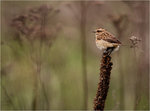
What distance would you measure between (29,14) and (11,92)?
1824 millimetres

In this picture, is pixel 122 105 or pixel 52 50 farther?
pixel 52 50

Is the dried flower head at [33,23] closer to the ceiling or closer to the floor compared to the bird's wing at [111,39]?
closer to the ceiling

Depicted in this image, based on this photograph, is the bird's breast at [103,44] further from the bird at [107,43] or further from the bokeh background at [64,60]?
the bokeh background at [64,60]

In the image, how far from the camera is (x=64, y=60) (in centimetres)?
1099

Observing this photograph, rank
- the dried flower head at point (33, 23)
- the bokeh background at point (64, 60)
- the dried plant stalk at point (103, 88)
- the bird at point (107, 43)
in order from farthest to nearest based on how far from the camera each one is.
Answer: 1. the bokeh background at point (64, 60)
2. the dried flower head at point (33, 23)
3. the bird at point (107, 43)
4. the dried plant stalk at point (103, 88)

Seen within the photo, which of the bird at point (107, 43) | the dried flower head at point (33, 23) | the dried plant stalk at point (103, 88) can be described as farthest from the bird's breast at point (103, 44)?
the dried flower head at point (33, 23)

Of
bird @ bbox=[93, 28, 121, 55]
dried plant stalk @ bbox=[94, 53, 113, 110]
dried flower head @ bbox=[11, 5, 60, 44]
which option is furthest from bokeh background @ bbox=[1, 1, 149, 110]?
dried plant stalk @ bbox=[94, 53, 113, 110]

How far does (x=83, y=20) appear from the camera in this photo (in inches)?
Result: 353

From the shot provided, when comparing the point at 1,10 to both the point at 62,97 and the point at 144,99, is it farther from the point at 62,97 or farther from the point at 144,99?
the point at 144,99

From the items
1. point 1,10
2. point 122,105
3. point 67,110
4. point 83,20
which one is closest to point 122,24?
point 83,20

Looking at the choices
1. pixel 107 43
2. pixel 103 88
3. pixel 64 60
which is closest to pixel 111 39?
pixel 107 43

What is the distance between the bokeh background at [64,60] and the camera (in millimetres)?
8273

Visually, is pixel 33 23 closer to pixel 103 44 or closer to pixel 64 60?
pixel 103 44

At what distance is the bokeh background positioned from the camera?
27.1 feet
